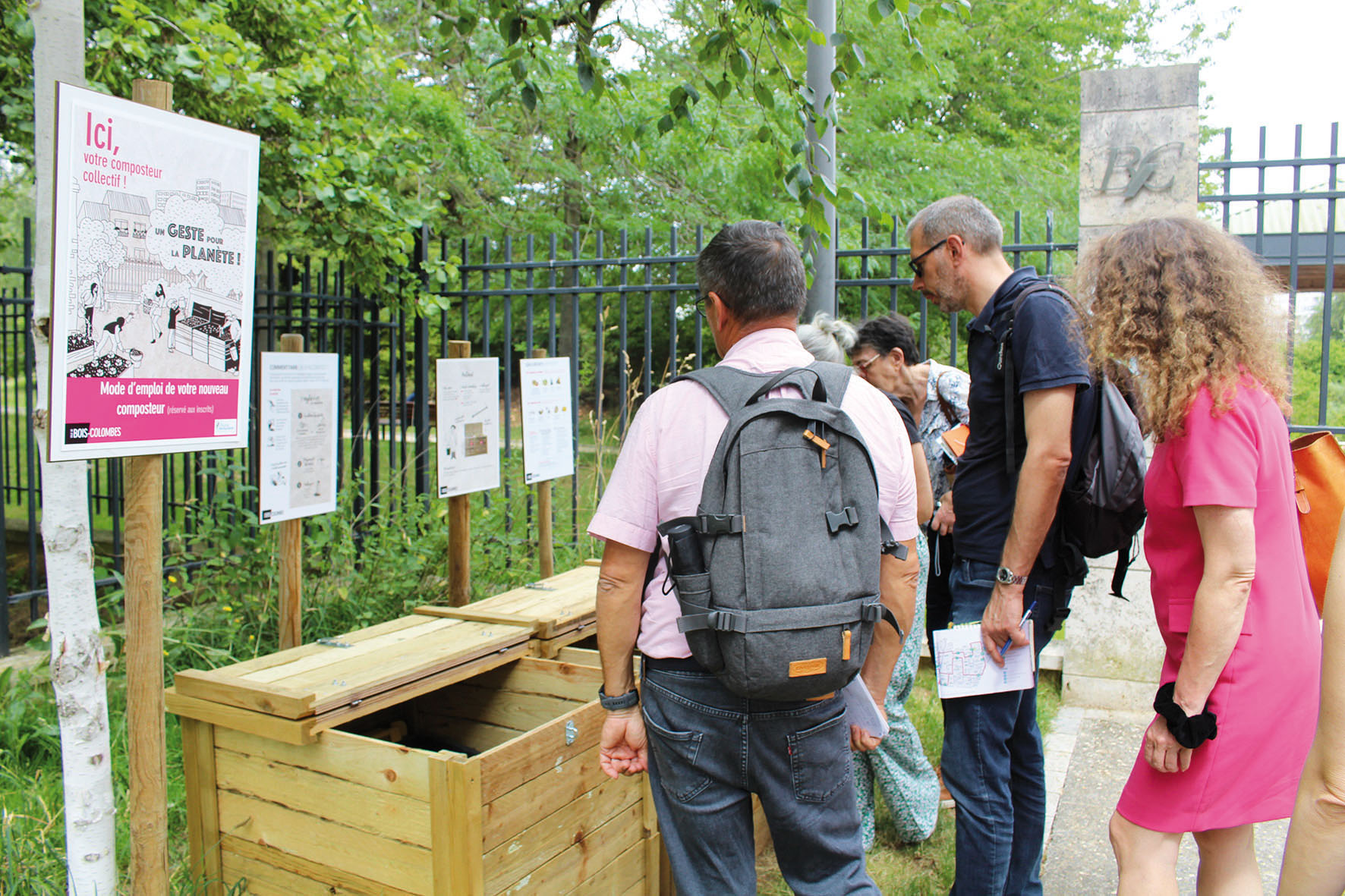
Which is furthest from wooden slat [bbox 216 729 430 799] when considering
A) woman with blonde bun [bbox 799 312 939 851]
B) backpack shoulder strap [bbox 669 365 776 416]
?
woman with blonde bun [bbox 799 312 939 851]

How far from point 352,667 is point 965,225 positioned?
202 centimetres

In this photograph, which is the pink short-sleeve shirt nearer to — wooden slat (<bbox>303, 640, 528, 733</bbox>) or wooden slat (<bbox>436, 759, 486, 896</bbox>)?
wooden slat (<bbox>436, 759, 486, 896</bbox>)

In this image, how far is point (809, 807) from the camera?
6.07 feet

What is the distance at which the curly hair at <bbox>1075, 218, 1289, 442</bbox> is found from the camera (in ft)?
6.08

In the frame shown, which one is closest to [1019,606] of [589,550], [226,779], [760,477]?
[760,477]

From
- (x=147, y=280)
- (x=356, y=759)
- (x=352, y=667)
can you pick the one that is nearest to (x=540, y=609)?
(x=352, y=667)

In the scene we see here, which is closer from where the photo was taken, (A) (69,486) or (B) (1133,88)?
(A) (69,486)

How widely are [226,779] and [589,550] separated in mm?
2806

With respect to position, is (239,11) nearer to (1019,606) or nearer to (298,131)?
(298,131)

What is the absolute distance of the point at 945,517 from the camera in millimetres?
2852

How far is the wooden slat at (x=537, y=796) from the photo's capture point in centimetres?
211

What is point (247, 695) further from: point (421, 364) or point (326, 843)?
point (421, 364)

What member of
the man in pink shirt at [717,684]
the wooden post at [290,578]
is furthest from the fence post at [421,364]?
the man in pink shirt at [717,684]

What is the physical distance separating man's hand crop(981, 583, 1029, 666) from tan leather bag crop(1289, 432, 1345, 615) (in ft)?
2.01
